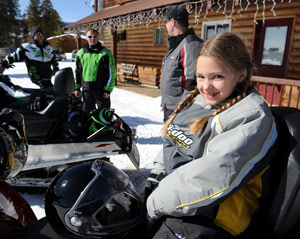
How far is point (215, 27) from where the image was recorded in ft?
26.2

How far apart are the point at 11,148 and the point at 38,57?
4.37 metres

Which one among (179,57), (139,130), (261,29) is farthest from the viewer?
(261,29)

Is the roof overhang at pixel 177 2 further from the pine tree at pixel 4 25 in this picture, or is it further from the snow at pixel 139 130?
the pine tree at pixel 4 25

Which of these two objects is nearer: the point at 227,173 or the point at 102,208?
the point at 227,173

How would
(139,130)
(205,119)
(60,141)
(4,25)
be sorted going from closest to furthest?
(205,119)
(60,141)
(139,130)
(4,25)

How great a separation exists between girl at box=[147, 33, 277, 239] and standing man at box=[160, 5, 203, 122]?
55.2 inches

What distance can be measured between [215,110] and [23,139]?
38.6 inches

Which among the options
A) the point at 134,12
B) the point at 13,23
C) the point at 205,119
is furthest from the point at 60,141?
the point at 13,23

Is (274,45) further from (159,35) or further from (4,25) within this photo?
(4,25)

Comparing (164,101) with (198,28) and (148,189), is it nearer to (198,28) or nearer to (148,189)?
(148,189)

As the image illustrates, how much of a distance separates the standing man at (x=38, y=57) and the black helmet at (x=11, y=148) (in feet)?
12.5

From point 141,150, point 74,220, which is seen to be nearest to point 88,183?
point 74,220

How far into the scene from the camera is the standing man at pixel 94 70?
4.07 m

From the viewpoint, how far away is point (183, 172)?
1.17m
